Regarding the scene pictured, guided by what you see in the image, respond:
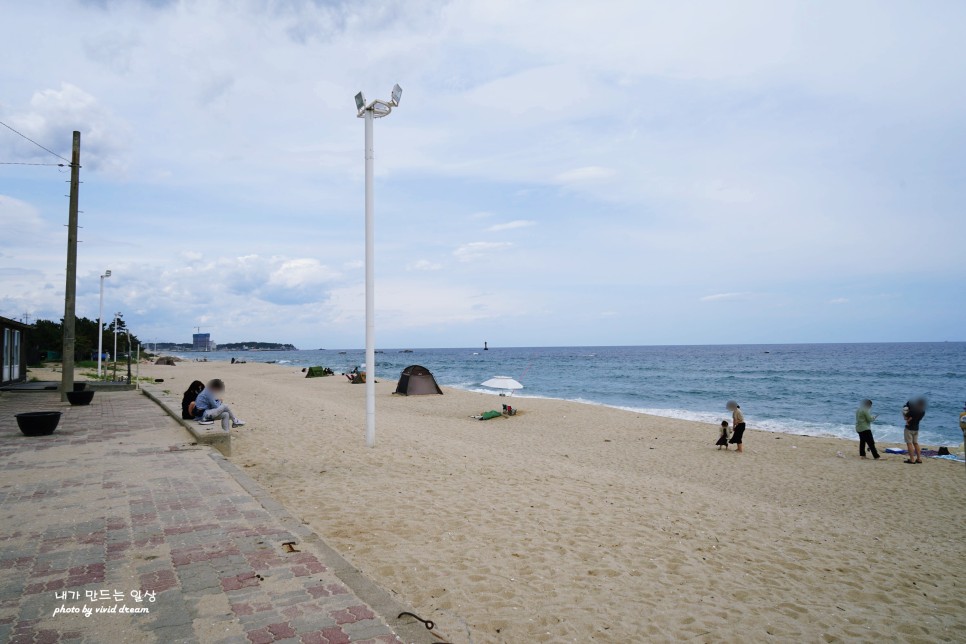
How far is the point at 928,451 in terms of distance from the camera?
14.1 m

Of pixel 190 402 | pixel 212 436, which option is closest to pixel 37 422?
pixel 190 402

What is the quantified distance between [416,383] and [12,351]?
15208 mm

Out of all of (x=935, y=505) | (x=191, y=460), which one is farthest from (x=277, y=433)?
(x=935, y=505)

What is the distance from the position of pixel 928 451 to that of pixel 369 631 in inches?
635

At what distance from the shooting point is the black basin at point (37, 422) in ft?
31.0

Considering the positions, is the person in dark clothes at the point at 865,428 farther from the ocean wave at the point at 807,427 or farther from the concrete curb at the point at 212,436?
the concrete curb at the point at 212,436

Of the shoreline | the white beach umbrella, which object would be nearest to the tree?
the white beach umbrella

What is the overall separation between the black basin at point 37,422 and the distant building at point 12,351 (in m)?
11.1

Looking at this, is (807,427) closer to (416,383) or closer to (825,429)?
(825,429)

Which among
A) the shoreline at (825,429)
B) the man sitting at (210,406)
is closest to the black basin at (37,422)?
the man sitting at (210,406)

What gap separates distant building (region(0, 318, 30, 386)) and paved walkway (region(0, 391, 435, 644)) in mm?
15949

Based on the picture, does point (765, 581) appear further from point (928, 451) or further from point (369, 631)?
point (928, 451)

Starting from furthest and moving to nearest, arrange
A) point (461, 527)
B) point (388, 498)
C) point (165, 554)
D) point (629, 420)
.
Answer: point (629, 420), point (388, 498), point (461, 527), point (165, 554)

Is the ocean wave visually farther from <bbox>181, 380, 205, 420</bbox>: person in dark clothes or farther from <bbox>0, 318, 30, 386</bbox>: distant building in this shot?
<bbox>0, 318, 30, 386</bbox>: distant building
